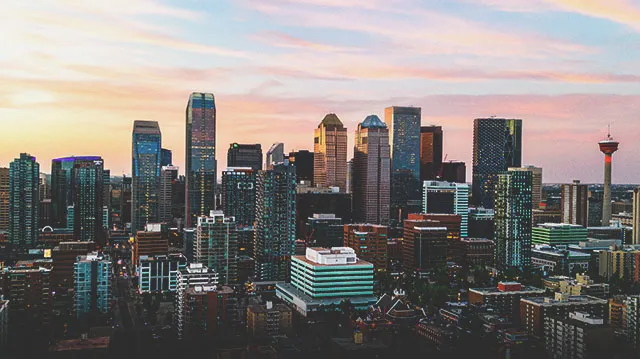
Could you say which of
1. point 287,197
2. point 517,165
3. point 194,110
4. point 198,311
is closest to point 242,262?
point 287,197

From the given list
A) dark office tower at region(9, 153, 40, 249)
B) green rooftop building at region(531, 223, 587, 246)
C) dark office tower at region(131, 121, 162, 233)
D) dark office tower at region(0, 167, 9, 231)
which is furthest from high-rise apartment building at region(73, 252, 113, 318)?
dark office tower at region(131, 121, 162, 233)

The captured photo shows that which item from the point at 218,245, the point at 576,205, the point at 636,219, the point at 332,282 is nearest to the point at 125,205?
the point at 576,205

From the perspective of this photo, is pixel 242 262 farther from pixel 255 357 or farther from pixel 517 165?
pixel 517 165

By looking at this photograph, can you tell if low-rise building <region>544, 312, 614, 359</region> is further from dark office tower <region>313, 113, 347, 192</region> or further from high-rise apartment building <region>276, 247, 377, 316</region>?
dark office tower <region>313, 113, 347, 192</region>

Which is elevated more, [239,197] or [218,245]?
[239,197]

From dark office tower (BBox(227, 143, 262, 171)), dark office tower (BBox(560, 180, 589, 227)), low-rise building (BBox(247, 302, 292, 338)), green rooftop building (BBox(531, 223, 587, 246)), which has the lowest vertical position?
low-rise building (BBox(247, 302, 292, 338))

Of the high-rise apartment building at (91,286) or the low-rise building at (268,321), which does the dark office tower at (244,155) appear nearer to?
the high-rise apartment building at (91,286)

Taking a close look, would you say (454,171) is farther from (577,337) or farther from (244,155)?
(577,337)
